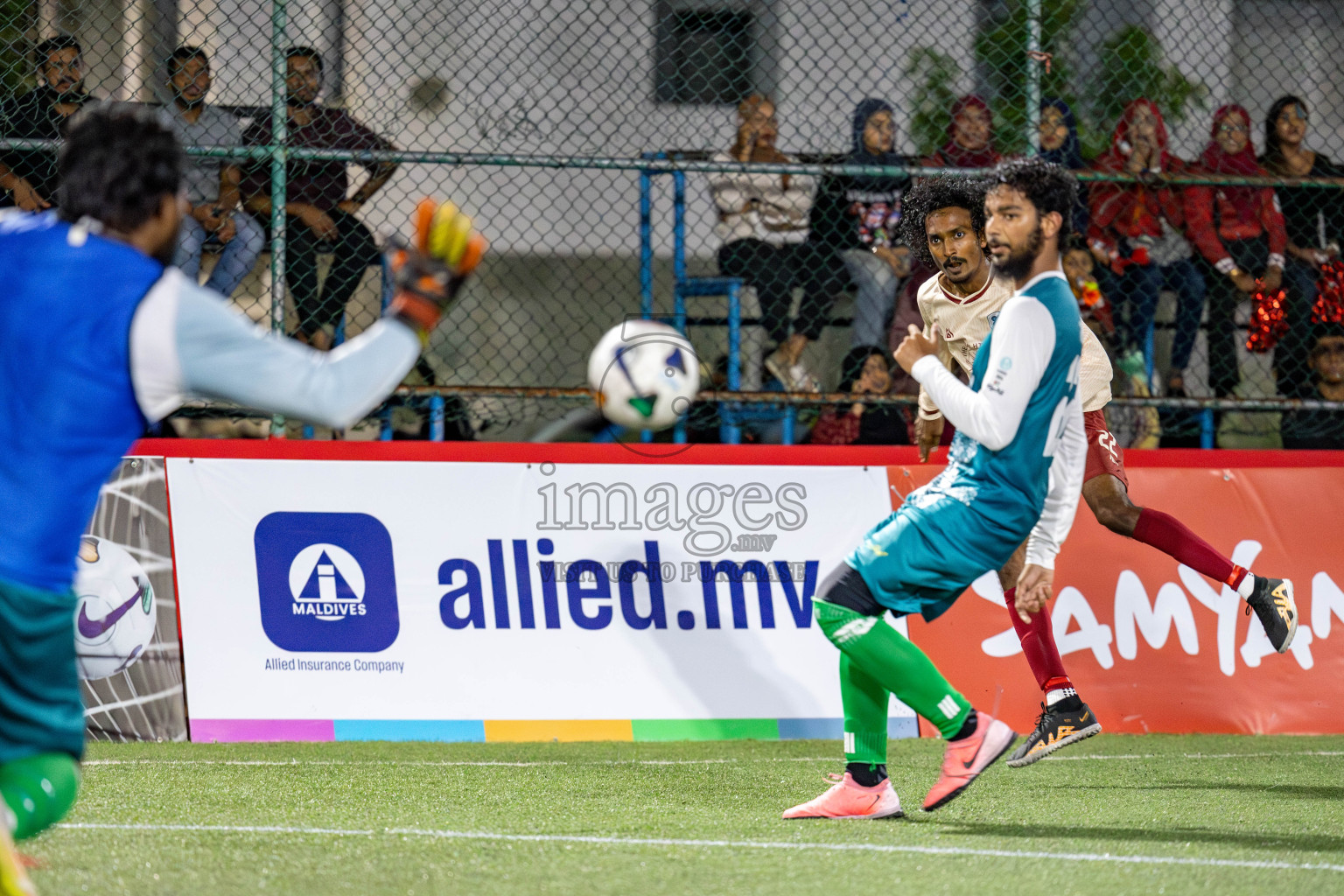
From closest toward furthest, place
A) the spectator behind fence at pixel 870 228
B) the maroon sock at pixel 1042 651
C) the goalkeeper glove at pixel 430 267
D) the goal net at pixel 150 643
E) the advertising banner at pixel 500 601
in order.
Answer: the goalkeeper glove at pixel 430 267, the maroon sock at pixel 1042 651, the goal net at pixel 150 643, the advertising banner at pixel 500 601, the spectator behind fence at pixel 870 228

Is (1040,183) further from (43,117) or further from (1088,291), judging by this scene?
(43,117)

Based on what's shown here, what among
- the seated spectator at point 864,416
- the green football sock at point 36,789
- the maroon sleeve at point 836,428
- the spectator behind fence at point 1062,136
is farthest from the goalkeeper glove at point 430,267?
the spectator behind fence at point 1062,136

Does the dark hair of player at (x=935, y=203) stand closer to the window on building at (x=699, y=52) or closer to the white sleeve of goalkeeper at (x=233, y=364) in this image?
the white sleeve of goalkeeper at (x=233, y=364)

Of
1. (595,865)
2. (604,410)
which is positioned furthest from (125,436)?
(604,410)

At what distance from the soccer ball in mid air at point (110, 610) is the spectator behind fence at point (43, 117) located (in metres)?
1.80

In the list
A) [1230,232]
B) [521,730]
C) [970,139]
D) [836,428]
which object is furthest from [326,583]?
[1230,232]

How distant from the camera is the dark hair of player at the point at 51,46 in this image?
6895mm

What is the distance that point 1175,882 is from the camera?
346cm

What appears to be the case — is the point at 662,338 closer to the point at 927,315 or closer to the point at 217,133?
the point at 927,315

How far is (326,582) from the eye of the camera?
642 cm

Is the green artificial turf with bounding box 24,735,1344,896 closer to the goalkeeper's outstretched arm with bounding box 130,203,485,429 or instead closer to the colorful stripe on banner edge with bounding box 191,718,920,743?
the colorful stripe on banner edge with bounding box 191,718,920,743

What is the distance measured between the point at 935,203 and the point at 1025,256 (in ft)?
3.60

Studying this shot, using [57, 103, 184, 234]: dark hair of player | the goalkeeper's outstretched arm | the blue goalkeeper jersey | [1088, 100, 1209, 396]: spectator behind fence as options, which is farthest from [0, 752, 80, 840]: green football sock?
[1088, 100, 1209, 396]: spectator behind fence

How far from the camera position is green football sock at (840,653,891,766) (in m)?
4.37
